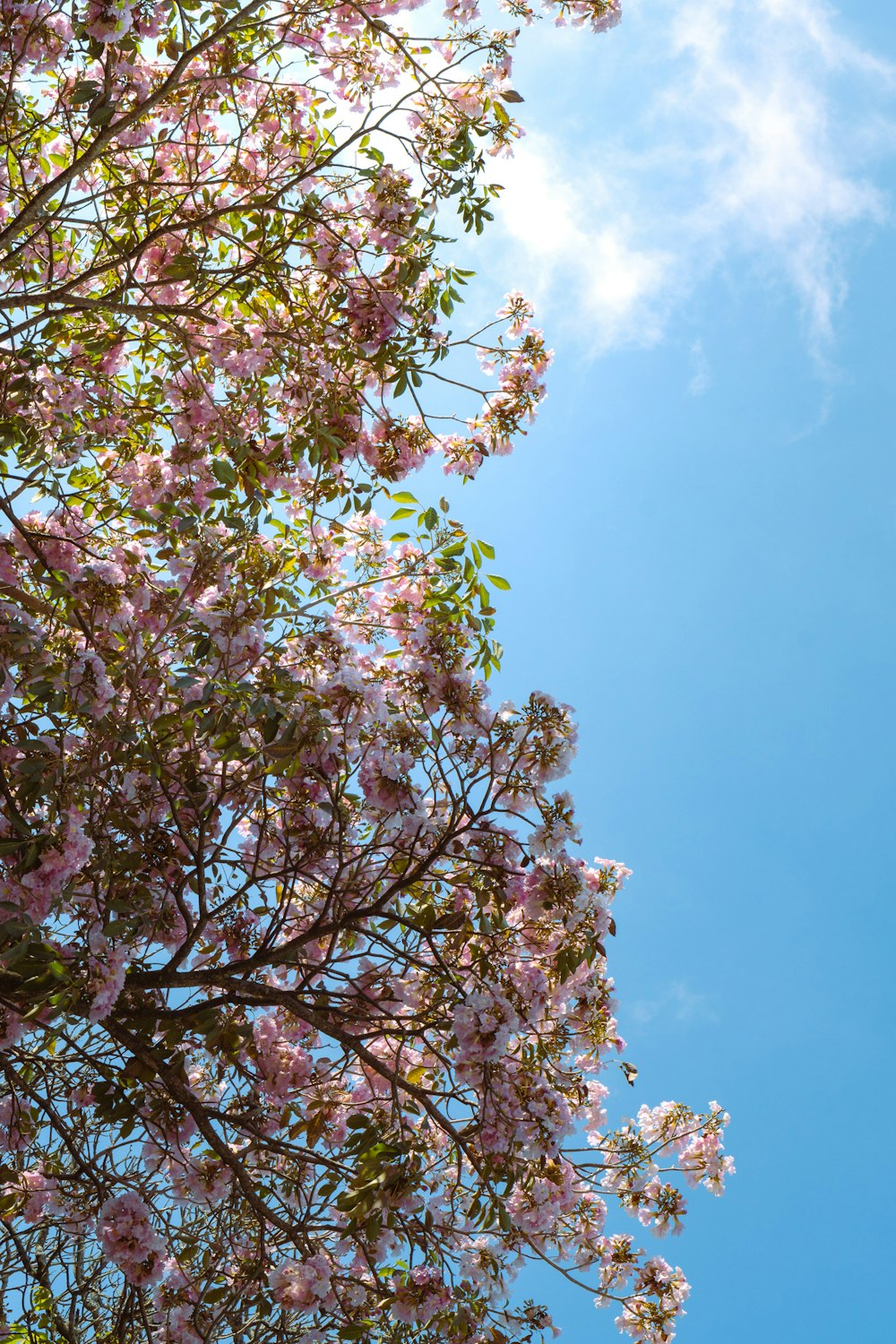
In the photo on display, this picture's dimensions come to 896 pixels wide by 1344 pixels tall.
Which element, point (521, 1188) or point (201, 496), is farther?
point (201, 496)

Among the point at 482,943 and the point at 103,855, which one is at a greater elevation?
the point at 482,943

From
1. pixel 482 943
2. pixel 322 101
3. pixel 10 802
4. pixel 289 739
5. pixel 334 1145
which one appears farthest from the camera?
pixel 322 101

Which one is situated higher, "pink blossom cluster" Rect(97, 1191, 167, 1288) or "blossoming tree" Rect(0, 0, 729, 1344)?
"blossoming tree" Rect(0, 0, 729, 1344)

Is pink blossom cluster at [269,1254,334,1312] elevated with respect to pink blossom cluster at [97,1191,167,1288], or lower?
elevated

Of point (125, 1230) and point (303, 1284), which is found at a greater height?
point (303, 1284)

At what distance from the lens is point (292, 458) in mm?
4082

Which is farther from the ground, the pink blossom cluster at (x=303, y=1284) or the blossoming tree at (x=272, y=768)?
the blossoming tree at (x=272, y=768)

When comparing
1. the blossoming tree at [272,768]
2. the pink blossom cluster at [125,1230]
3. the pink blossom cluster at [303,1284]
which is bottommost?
the pink blossom cluster at [125,1230]

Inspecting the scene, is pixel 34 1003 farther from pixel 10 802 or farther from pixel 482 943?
pixel 482 943

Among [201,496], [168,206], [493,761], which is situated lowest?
[493,761]

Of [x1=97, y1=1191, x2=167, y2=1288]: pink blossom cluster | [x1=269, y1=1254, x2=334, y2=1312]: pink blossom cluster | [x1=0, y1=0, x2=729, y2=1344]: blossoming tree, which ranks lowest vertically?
[x1=97, y1=1191, x2=167, y2=1288]: pink blossom cluster

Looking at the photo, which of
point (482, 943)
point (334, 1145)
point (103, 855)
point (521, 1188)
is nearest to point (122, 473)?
point (103, 855)

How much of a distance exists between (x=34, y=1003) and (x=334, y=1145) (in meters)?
1.53

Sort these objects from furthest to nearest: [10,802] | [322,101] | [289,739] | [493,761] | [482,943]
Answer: [322,101] → [482,943] → [493,761] → [289,739] → [10,802]
